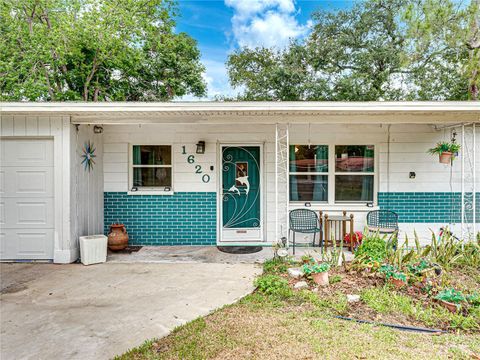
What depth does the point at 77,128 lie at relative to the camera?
4984 mm

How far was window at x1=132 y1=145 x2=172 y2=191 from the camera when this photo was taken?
5.89m

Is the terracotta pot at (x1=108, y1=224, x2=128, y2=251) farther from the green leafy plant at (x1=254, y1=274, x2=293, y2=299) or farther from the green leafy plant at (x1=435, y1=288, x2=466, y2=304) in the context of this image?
the green leafy plant at (x1=435, y1=288, x2=466, y2=304)

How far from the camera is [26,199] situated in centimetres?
486

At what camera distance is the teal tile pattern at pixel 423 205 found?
5715mm

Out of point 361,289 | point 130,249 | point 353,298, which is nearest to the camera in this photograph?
point 353,298

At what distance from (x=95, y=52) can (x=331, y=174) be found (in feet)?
34.6

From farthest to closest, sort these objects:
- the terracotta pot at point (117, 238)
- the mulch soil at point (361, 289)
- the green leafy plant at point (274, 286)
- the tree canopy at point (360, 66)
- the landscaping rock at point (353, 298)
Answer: the tree canopy at point (360, 66), the terracotta pot at point (117, 238), the green leafy plant at point (274, 286), the landscaping rock at point (353, 298), the mulch soil at point (361, 289)

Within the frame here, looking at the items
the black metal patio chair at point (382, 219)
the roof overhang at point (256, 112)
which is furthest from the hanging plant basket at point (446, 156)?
the black metal patio chair at point (382, 219)

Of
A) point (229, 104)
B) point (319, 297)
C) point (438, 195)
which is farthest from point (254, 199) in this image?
point (438, 195)

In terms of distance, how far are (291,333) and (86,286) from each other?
2675mm

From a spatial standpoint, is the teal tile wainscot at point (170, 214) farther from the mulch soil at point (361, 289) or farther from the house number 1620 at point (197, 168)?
the mulch soil at point (361, 289)

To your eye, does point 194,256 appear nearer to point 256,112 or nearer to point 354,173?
point 256,112

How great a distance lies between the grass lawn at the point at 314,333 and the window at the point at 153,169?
10.7 feet

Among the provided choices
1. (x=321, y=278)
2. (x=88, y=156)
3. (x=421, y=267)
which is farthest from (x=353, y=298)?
(x=88, y=156)
